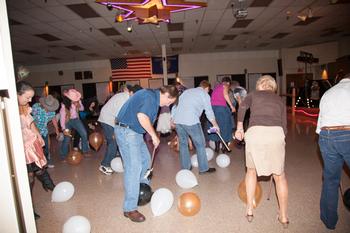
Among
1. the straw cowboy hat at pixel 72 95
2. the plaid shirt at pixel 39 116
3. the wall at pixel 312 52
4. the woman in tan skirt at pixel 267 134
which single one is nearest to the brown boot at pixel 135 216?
the woman in tan skirt at pixel 267 134

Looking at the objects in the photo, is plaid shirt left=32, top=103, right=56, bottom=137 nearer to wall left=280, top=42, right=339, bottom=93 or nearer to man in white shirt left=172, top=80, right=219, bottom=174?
man in white shirt left=172, top=80, right=219, bottom=174

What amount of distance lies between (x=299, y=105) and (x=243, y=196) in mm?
10576

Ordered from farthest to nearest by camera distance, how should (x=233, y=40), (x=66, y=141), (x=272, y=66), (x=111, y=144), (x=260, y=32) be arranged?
(x=272, y=66), (x=233, y=40), (x=260, y=32), (x=66, y=141), (x=111, y=144)

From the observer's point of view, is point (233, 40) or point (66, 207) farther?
point (233, 40)

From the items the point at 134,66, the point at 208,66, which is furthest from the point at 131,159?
the point at 208,66

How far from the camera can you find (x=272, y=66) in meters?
15.0

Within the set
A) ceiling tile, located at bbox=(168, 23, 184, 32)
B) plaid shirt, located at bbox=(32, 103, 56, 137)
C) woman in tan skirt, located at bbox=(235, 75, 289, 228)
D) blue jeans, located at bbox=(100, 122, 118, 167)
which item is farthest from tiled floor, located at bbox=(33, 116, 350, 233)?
ceiling tile, located at bbox=(168, 23, 184, 32)

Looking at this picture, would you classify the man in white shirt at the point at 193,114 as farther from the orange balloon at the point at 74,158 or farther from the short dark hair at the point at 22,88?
the orange balloon at the point at 74,158

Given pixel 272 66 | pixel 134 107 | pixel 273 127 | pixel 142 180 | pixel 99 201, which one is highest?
pixel 272 66

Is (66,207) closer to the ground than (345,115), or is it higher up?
closer to the ground

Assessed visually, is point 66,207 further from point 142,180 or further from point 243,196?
point 243,196

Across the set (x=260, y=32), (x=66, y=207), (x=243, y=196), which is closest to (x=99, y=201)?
(x=66, y=207)

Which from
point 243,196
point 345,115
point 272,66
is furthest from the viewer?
point 272,66

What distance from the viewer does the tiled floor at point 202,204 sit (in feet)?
8.21
